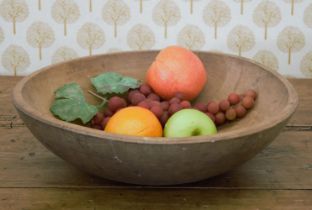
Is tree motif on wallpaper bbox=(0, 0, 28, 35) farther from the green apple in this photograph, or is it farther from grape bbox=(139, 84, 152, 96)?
the green apple

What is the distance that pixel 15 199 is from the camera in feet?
2.41

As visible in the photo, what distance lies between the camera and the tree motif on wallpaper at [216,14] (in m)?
1.51

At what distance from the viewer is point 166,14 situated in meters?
1.52

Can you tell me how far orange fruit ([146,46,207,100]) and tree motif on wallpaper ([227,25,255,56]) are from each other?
2.11ft

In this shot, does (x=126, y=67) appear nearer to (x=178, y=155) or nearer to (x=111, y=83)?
(x=111, y=83)

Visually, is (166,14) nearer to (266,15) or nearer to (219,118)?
(266,15)

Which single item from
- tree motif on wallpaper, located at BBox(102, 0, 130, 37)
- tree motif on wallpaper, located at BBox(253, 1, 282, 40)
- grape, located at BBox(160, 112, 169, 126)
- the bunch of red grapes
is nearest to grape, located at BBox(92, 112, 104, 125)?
the bunch of red grapes

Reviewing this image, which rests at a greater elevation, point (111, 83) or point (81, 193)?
point (111, 83)

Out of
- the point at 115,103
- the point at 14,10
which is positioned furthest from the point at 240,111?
the point at 14,10

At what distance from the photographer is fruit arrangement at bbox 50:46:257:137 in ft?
2.59

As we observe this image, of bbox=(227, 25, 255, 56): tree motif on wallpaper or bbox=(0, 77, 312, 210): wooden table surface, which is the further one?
bbox=(227, 25, 255, 56): tree motif on wallpaper

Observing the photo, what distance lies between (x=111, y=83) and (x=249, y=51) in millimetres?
737

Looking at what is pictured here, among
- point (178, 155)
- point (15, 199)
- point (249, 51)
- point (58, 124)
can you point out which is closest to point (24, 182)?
point (15, 199)

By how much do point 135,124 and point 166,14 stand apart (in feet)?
2.79
